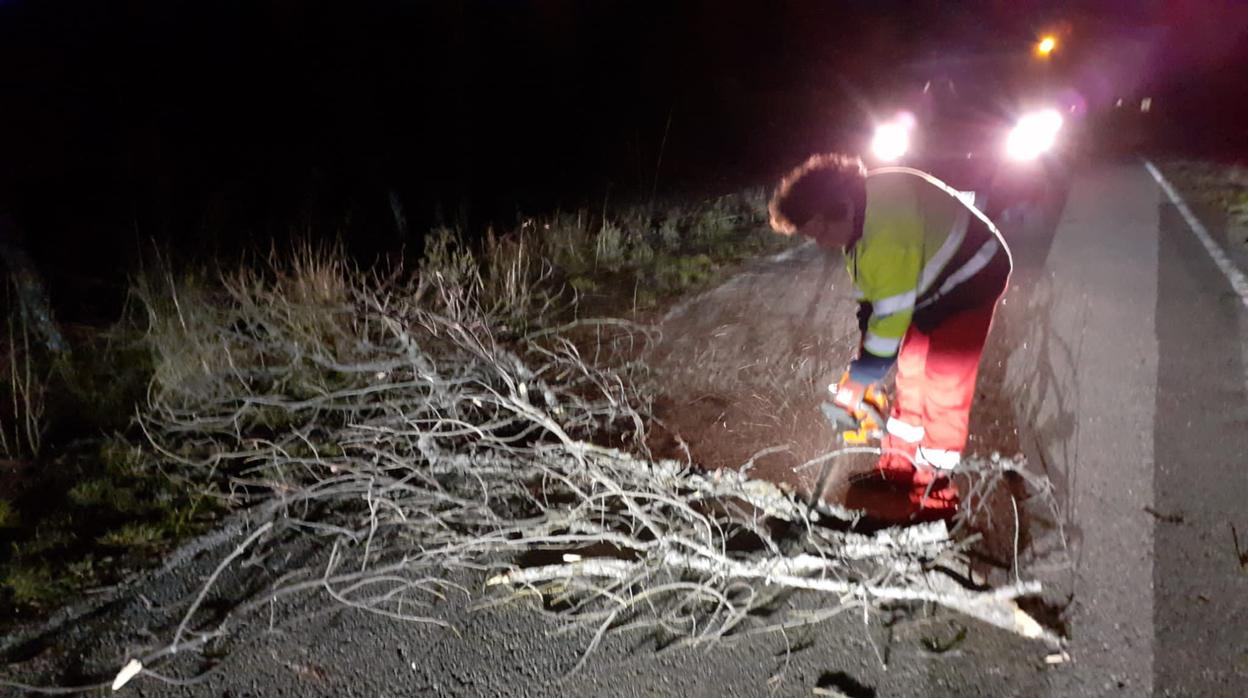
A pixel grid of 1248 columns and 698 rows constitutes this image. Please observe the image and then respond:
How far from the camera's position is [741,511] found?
306 centimetres

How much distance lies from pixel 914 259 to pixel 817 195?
1.51ft

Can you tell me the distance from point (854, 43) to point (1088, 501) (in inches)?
774

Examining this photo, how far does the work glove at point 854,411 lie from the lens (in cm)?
322

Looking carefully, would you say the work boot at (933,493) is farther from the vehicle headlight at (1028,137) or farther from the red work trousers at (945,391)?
the vehicle headlight at (1028,137)

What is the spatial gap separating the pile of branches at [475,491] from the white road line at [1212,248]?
4403 mm

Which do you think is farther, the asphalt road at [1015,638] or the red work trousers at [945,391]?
the red work trousers at [945,391]

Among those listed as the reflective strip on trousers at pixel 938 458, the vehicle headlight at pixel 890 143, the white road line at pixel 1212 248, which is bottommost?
the reflective strip on trousers at pixel 938 458

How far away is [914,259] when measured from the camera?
291 cm

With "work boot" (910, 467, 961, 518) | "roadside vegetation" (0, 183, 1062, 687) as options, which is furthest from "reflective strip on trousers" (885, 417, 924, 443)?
"roadside vegetation" (0, 183, 1062, 687)

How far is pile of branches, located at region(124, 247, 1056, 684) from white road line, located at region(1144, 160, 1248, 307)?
14.4ft

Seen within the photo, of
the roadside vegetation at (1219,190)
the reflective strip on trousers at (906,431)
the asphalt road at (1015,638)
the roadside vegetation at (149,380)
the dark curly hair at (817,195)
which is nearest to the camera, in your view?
the asphalt road at (1015,638)

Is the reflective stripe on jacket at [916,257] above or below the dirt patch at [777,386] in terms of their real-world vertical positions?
above

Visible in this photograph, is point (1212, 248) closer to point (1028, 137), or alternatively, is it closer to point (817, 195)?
point (1028, 137)

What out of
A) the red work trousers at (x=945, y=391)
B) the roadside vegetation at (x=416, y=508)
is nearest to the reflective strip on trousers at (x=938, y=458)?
the red work trousers at (x=945, y=391)
